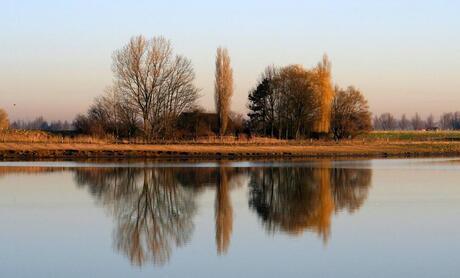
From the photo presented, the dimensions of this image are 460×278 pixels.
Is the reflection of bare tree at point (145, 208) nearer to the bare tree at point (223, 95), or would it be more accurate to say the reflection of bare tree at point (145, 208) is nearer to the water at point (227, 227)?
the water at point (227, 227)

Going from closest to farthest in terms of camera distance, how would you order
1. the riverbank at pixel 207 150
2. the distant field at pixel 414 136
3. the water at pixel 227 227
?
1. the water at pixel 227 227
2. the riverbank at pixel 207 150
3. the distant field at pixel 414 136

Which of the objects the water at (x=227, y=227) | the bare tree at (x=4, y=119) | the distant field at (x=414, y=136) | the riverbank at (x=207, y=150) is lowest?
the water at (x=227, y=227)

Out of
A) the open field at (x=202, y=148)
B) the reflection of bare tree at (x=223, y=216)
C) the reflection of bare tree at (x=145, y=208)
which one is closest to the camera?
the reflection of bare tree at (x=145, y=208)

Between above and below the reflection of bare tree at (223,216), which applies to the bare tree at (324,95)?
above

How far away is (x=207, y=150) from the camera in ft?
171

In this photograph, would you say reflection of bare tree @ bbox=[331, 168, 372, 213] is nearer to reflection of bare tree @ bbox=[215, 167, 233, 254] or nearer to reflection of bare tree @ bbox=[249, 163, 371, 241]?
reflection of bare tree @ bbox=[249, 163, 371, 241]

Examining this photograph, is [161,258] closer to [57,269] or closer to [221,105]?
[57,269]

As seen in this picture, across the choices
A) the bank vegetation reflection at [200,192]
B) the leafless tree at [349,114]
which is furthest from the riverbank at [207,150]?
the bank vegetation reflection at [200,192]

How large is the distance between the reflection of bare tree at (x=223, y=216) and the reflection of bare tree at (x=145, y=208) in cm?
71

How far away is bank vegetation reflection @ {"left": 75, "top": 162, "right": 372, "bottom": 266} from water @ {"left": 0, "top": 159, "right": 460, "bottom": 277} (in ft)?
0.12

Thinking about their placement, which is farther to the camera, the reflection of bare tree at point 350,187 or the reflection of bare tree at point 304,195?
the reflection of bare tree at point 350,187

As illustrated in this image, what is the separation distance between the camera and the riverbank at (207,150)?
4753 centimetres

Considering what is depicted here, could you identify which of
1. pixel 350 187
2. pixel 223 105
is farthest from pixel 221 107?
pixel 350 187

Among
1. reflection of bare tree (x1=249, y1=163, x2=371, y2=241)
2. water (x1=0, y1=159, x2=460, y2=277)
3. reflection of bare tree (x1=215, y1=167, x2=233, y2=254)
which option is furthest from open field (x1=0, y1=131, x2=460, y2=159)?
reflection of bare tree (x1=215, y1=167, x2=233, y2=254)
